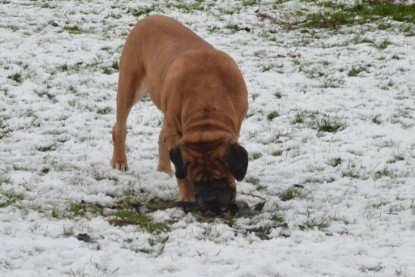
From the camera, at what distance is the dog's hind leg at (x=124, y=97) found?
20.7ft

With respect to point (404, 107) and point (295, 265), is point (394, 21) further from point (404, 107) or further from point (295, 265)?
point (295, 265)

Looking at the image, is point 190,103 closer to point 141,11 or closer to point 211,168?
point 211,168

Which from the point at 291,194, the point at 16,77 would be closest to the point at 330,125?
the point at 291,194

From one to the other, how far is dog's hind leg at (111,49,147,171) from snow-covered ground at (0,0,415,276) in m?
0.20

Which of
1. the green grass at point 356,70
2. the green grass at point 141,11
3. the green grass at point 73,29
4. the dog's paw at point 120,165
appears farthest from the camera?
the green grass at point 141,11

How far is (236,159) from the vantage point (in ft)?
15.1

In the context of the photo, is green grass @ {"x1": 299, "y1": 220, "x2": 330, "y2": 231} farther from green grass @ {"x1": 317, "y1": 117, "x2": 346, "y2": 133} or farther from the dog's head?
green grass @ {"x1": 317, "y1": 117, "x2": 346, "y2": 133}

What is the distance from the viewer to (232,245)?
438 centimetres

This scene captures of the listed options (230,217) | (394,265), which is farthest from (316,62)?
(394,265)

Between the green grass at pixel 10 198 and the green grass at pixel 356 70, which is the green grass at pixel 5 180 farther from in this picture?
the green grass at pixel 356 70

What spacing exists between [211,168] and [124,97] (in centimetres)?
202

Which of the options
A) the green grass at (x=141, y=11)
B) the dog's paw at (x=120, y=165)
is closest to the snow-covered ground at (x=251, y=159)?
the dog's paw at (x=120, y=165)

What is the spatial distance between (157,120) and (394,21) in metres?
6.77

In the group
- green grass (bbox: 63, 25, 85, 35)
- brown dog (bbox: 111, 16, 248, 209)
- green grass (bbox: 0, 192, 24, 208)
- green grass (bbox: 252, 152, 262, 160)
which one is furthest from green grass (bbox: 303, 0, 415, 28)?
green grass (bbox: 0, 192, 24, 208)
